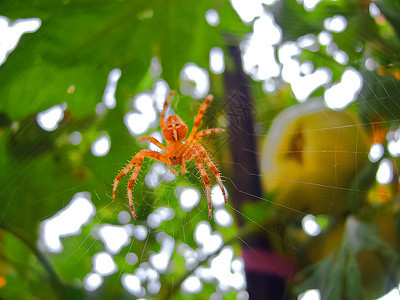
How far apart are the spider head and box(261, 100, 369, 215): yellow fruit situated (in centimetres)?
56

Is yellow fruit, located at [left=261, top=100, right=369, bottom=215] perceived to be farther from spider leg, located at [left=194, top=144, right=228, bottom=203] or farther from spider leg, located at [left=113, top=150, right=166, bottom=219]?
spider leg, located at [left=113, top=150, right=166, bottom=219]

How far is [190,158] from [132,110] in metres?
0.49

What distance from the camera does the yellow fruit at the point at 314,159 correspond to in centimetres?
146

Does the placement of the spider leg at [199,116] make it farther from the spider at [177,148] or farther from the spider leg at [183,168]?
the spider leg at [183,168]

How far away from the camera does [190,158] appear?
1962 mm

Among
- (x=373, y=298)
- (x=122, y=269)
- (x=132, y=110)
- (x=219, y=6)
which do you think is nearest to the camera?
(x=373, y=298)

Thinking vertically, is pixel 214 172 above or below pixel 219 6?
below

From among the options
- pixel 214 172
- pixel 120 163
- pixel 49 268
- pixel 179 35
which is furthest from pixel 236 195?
pixel 49 268

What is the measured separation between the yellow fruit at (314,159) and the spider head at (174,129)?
0.56 m

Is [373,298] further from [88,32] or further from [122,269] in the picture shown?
[88,32]

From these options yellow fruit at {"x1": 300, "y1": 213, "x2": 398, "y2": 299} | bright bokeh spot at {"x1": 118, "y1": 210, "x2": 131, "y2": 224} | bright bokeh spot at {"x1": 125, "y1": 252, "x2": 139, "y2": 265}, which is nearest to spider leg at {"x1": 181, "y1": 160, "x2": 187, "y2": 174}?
bright bokeh spot at {"x1": 118, "y1": 210, "x2": 131, "y2": 224}

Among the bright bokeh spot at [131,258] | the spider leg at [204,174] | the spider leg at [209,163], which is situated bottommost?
the bright bokeh spot at [131,258]

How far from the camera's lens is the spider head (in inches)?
76.4

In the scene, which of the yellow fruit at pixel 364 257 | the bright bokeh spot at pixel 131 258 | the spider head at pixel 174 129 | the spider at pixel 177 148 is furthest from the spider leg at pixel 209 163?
the bright bokeh spot at pixel 131 258
